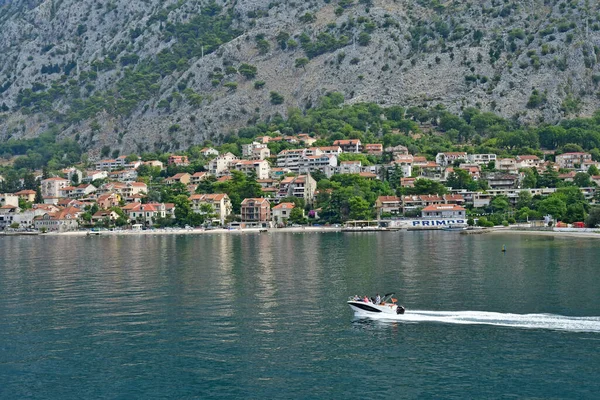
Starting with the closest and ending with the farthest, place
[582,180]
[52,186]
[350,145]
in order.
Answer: [582,180]
[350,145]
[52,186]

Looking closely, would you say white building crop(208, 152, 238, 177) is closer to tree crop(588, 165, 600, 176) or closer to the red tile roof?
the red tile roof

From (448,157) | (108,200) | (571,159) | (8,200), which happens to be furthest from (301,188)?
(8,200)

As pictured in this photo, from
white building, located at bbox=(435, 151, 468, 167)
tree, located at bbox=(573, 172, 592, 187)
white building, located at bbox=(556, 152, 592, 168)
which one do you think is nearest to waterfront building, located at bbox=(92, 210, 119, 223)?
white building, located at bbox=(435, 151, 468, 167)

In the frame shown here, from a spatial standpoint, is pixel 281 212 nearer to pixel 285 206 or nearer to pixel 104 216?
pixel 285 206

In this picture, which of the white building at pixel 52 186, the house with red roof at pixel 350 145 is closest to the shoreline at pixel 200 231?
the white building at pixel 52 186

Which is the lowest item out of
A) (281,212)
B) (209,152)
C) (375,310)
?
(375,310)

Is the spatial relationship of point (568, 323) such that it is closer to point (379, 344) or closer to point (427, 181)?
point (379, 344)

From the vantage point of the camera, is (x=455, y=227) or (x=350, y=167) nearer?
(x=455, y=227)
